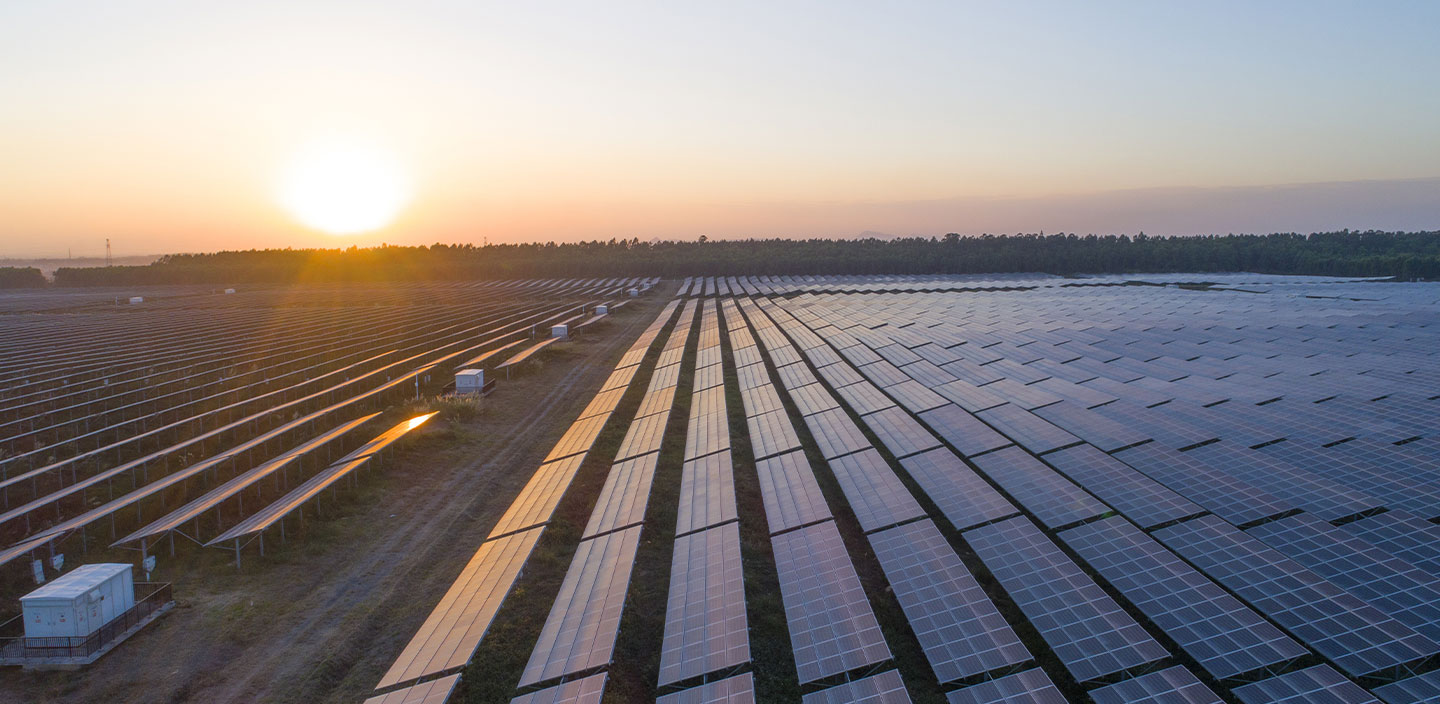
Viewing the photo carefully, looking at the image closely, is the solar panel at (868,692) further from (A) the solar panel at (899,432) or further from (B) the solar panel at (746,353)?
(B) the solar panel at (746,353)

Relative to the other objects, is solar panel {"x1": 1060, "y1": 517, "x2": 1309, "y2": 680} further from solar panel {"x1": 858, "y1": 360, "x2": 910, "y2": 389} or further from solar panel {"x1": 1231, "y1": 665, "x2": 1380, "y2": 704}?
solar panel {"x1": 858, "y1": 360, "x2": 910, "y2": 389}

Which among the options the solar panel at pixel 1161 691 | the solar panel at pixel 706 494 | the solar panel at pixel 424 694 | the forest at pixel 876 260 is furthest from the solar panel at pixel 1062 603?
the forest at pixel 876 260

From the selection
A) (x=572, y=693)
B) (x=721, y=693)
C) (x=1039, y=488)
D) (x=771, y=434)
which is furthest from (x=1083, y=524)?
(x=572, y=693)

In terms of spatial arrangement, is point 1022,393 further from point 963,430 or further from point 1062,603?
point 1062,603

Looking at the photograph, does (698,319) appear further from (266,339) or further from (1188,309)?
(1188,309)

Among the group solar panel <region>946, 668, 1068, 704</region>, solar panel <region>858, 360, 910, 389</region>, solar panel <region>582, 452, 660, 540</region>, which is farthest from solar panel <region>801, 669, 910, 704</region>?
solar panel <region>858, 360, 910, 389</region>

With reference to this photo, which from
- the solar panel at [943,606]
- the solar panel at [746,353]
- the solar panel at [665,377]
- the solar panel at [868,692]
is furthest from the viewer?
the solar panel at [746,353]
